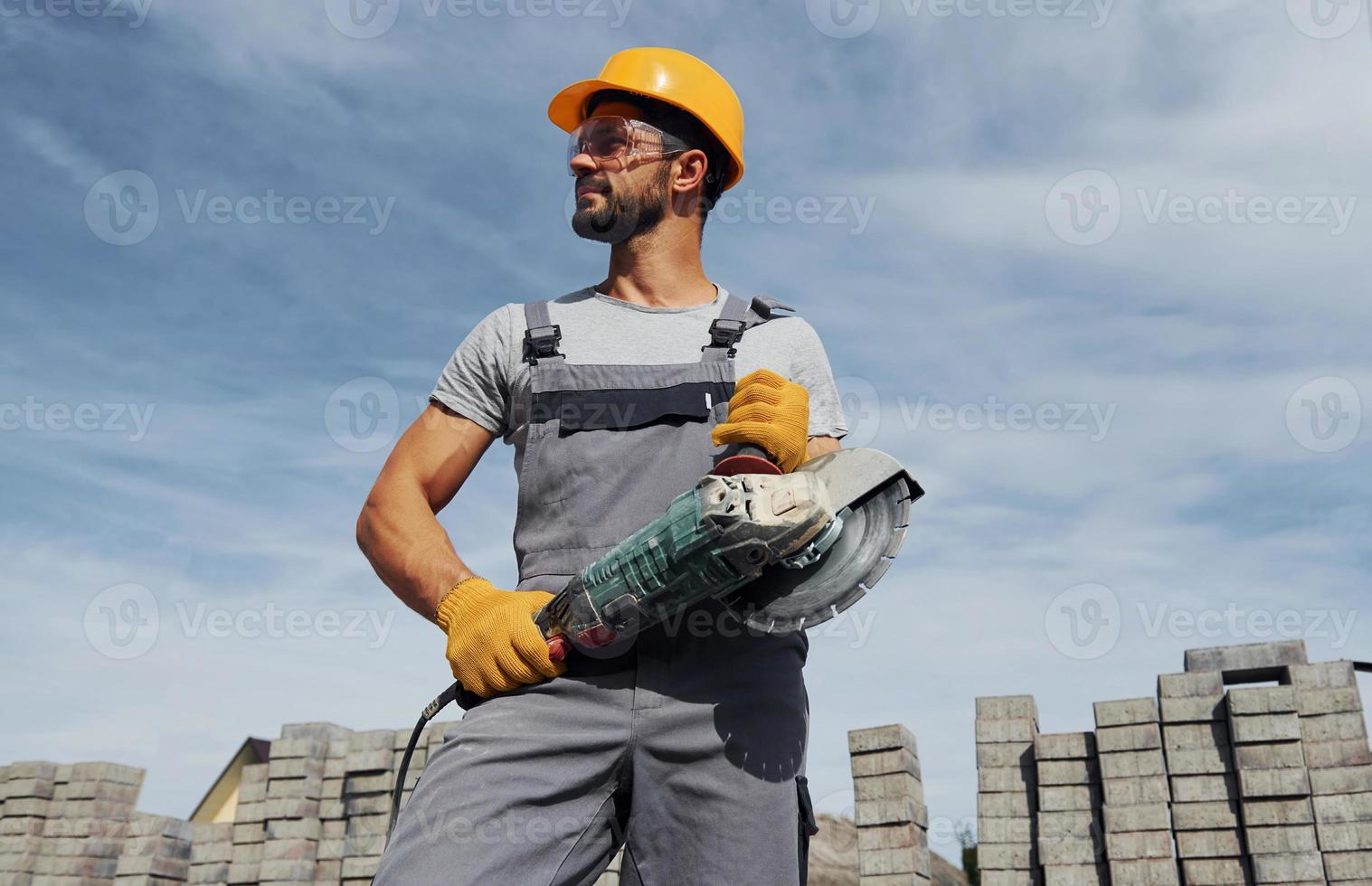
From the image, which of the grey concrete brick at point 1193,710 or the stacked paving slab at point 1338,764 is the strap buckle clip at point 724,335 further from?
the stacked paving slab at point 1338,764

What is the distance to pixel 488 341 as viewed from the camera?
9.03 feet

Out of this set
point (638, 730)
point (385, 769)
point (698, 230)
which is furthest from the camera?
point (385, 769)

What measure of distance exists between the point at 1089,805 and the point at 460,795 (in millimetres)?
6457

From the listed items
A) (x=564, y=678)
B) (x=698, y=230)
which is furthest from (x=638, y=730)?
(x=698, y=230)

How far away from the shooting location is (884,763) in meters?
7.79

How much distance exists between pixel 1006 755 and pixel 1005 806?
35cm

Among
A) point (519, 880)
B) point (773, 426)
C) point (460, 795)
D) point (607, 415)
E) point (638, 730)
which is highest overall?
point (607, 415)

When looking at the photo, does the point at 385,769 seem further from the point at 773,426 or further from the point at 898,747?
the point at 773,426

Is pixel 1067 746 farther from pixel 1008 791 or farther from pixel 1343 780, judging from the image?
pixel 1343 780

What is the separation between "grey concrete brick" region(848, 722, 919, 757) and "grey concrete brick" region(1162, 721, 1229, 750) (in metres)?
1.68

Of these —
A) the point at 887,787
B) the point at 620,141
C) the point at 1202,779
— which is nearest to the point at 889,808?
the point at 887,787

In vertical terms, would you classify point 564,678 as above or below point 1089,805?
below

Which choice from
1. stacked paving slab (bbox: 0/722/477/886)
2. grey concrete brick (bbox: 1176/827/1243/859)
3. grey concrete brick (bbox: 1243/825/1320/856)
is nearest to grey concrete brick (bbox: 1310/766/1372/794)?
grey concrete brick (bbox: 1243/825/1320/856)

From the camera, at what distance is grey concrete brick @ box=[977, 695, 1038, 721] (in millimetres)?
7859
